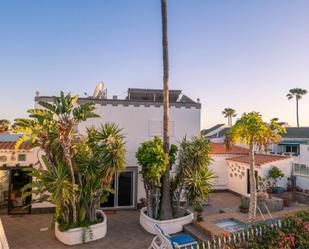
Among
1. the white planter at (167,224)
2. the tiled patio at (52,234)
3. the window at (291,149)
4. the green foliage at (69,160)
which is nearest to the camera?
the green foliage at (69,160)

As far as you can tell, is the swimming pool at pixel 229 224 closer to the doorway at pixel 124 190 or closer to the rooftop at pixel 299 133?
the doorway at pixel 124 190

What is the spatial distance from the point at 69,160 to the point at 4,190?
8.21 metres

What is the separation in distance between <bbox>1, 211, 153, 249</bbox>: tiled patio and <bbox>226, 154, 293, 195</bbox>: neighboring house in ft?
33.4

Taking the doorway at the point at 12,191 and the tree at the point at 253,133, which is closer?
the tree at the point at 253,133

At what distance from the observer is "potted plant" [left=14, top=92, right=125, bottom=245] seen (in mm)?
10398

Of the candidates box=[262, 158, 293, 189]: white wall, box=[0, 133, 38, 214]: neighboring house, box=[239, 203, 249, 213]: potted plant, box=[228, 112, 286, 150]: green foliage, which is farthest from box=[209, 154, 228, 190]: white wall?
box=[0, 133, 38, 214]: neighboring house

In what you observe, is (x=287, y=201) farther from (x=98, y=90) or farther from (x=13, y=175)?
(x=13, y=175)

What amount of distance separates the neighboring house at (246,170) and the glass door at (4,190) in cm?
1830

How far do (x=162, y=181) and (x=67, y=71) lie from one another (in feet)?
37.5

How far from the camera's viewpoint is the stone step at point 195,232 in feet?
35.4

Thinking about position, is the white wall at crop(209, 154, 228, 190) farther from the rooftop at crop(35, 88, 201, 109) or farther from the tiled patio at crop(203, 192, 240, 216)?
the rooftop at crop(35, 88, 201, 109)

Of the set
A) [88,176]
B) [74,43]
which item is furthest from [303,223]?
[74,43]

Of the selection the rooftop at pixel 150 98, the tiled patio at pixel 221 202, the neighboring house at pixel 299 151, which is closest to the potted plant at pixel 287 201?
the neighboring house at pixel 299 151

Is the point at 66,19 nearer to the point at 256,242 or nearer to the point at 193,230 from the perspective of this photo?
the point at 193,230
